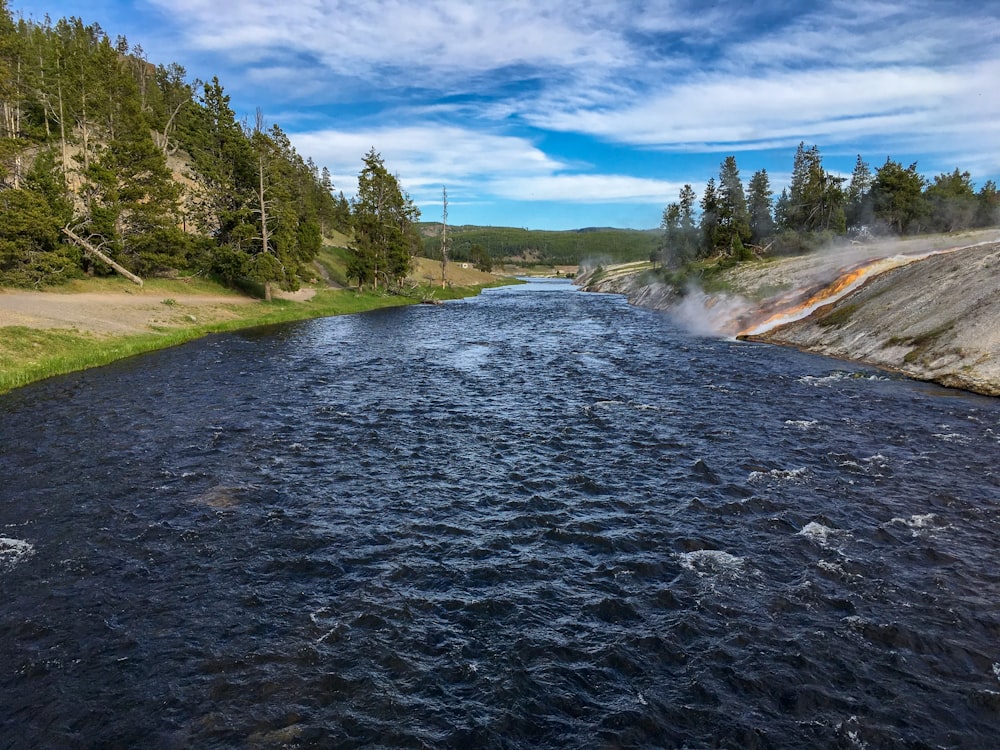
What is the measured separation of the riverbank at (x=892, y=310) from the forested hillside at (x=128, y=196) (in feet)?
178

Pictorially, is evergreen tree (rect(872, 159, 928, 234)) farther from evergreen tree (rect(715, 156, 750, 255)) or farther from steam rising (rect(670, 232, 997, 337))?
steam rising (rect(670, 232, 997, 337))

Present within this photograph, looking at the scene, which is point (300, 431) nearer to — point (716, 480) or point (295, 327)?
point (716, 480)

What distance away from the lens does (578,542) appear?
47.7 feet

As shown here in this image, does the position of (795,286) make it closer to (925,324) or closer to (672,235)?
(925,324)

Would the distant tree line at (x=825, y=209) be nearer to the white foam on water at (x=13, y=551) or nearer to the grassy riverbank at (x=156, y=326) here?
the grassy riverbank at (x=156, y=326)

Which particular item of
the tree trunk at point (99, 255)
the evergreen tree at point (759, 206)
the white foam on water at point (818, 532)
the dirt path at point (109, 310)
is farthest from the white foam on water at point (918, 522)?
the evergreen tree at point (759, 206)

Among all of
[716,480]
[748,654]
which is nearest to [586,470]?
[716,480]

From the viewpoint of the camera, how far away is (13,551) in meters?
13.4

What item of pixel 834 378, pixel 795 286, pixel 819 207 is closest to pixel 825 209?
pixel 819 207

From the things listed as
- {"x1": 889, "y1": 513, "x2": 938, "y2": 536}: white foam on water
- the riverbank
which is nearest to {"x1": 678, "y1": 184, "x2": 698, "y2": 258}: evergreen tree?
the riverbank

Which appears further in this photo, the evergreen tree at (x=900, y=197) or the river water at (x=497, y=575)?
the evergreen tree at (x=900, y=197)

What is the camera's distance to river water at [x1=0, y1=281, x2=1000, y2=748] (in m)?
9.00

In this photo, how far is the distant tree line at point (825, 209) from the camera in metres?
99.9

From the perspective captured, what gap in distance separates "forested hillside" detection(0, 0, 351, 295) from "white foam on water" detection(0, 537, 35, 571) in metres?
A: 44.5
